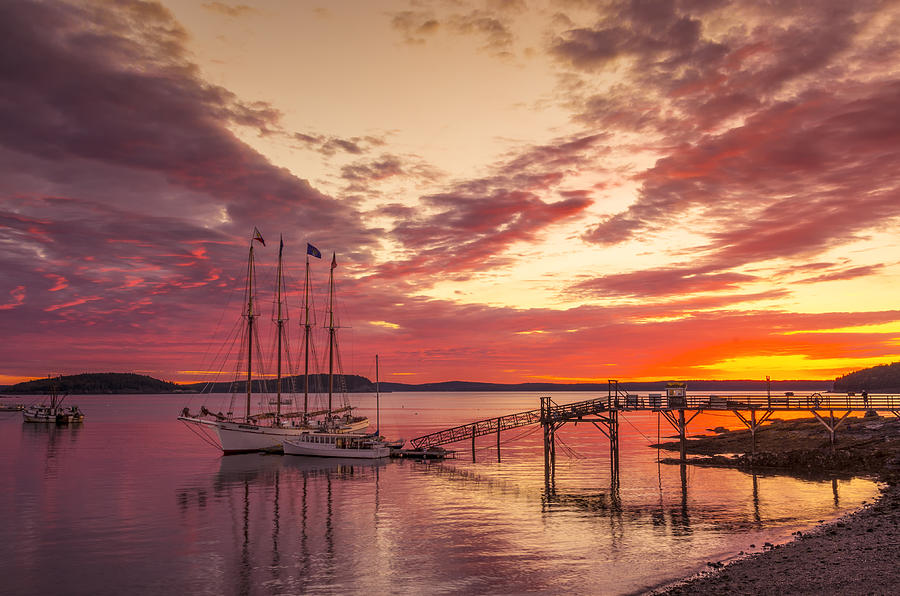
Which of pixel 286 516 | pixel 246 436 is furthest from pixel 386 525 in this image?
pixel 246 436

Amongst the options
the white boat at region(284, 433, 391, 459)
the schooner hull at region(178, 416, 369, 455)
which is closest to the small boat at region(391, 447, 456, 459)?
the white boat at region(284, 433, 391, 459)

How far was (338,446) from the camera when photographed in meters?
76.7

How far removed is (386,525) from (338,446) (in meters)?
40.4

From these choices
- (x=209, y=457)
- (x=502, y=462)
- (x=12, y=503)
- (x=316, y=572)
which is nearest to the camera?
(x=316, y=572)

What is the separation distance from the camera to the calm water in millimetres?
26562

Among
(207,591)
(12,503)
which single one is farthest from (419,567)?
(12,503)

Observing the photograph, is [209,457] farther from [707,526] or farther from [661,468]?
[707,526]

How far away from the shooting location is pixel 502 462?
74875 millimetres

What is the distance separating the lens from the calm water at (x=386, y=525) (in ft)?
87.1

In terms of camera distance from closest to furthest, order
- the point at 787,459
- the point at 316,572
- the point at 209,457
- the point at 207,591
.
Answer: the point at 207,591 < the point at 316,572 < the point at 787,459 < the point at 209,457

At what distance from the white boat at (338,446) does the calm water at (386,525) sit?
5.71 meters

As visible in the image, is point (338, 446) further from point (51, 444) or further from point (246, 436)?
point (51, 444)

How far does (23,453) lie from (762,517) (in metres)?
94.1

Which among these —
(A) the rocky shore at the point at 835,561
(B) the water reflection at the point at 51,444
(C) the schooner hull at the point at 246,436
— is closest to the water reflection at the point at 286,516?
(C) the schooner hull at the point at 246,436
